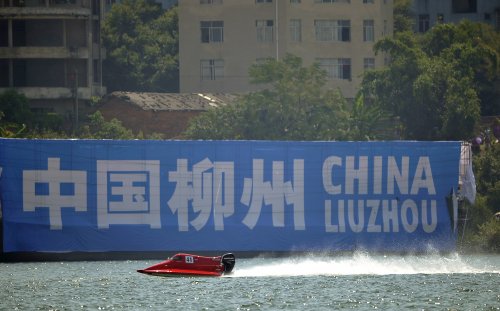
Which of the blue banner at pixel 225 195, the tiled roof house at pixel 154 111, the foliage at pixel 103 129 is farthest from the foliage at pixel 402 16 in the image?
the blue banner at pixel 225 195

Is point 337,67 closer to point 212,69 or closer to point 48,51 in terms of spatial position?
point 212,69

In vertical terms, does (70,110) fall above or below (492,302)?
above

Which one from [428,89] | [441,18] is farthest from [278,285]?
[441,18]

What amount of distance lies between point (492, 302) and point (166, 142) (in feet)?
60.7

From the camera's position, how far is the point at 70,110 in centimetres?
10025

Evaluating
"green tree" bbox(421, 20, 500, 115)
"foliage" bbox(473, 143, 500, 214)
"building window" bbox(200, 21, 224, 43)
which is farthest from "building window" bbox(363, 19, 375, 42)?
"foliage" bbox(473, 143, 500, 214)

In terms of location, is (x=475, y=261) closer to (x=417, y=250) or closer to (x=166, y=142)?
(x=417, y=250)

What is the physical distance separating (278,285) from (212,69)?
56503 mm

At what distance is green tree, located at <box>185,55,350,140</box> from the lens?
82.3 m

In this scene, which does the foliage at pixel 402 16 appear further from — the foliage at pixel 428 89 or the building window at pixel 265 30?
the foliage at pixel 428 89

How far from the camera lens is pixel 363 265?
190ft

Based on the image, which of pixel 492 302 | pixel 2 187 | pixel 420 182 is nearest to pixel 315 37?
pixel 420 182

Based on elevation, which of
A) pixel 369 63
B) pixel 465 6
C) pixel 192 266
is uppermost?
pixel 465 6

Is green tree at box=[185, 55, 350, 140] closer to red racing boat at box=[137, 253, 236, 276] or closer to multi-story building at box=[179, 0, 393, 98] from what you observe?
multi-story building at box=[179, 0, 393, 98]
